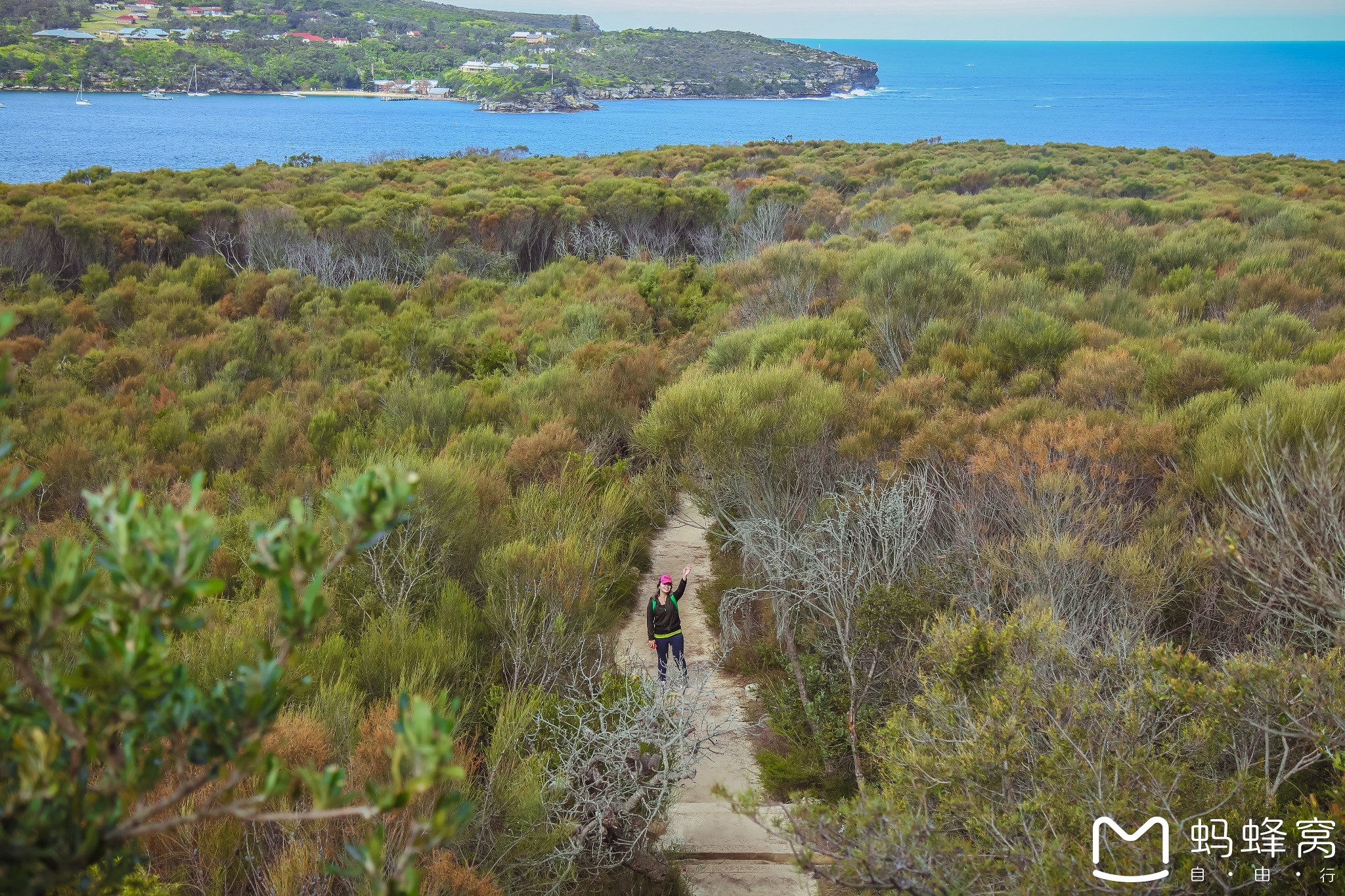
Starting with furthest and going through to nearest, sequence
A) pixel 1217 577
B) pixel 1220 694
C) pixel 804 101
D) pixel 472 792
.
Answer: pixel 804 101 → pixel 1217 577 → pixel 472 792 → pixel 1220 694

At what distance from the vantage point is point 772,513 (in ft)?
28.5

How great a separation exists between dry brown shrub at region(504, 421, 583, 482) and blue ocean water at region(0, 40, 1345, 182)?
34.4 metres

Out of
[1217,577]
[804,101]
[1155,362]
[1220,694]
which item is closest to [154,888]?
[1220,694]

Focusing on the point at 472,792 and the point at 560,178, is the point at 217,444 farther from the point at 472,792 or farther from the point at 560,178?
the point at 560,178

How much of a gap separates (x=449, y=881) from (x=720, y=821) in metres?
2.99

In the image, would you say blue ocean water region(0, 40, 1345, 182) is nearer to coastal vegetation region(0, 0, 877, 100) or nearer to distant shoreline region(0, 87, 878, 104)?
distant shoreline region(0, 87, 878, 104)

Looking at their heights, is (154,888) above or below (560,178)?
below

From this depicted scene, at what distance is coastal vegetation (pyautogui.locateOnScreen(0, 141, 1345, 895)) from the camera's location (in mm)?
3830

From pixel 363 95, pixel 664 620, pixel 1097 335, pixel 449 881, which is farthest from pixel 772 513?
pixel 363 95

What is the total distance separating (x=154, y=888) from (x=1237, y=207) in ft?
83.1

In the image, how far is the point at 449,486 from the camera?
26.7 feet

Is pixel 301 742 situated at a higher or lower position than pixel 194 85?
lower

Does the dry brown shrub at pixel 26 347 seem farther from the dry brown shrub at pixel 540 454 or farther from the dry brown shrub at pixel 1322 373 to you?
the dry brown shrub at pixel 1322 373

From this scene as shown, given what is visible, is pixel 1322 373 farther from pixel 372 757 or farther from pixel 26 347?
pixel 26 347
